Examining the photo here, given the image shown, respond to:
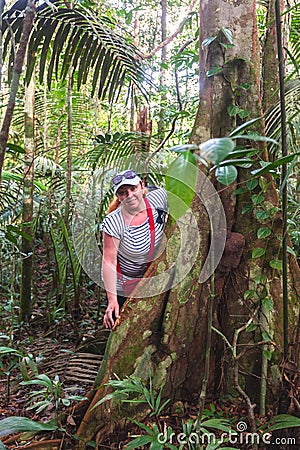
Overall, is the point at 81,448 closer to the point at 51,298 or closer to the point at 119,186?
the point at 119,186

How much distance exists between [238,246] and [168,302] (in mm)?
462

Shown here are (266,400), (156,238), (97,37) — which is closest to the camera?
(266,400)

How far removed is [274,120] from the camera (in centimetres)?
242

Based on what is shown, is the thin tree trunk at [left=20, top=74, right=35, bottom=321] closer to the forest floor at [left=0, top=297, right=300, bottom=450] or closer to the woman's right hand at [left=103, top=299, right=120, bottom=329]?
the forest floor at [left=0, top=297, right=300, bottom=450]

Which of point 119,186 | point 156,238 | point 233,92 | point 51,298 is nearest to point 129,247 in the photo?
point 156,238

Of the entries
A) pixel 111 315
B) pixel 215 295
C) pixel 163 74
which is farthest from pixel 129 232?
pixel 163 74

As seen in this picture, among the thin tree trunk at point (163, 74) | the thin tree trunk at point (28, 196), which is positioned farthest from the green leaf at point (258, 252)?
the thin tree trunk at point (163, 74)

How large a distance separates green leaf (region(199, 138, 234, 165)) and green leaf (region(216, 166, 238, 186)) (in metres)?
0.33

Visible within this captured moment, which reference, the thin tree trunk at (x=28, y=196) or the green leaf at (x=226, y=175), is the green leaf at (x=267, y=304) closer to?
the green leaf at (x=226, y=175)

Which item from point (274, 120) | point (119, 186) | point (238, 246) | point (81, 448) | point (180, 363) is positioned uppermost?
point (274, 120)

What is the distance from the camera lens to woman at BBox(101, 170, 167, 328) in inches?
102

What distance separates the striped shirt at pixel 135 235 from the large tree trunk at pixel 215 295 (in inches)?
11.0

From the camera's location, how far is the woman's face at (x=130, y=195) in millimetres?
2598

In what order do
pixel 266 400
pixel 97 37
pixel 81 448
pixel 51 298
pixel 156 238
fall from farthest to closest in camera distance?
pixel 51 298 → pixel 97 37 → pixel 156 238 → pixel 266 400 → pixel 81 448
